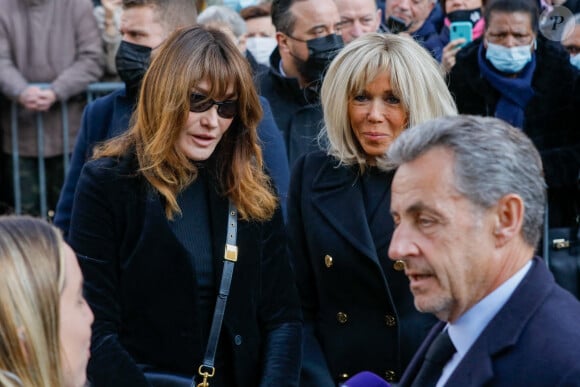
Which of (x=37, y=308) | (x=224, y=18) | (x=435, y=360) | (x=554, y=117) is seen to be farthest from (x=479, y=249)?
(x=224, y=18)

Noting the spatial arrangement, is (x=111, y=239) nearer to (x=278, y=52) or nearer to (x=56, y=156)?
(x=278, y=52)

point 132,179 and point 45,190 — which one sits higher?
point 132,179

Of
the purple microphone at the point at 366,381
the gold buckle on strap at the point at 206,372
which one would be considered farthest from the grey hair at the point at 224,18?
the purple microphone at the point at 366,381

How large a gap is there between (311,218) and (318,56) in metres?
2.32

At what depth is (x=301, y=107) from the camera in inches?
265

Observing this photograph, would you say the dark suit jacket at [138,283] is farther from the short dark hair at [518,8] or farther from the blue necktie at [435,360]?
the short dark hair at [518,8]

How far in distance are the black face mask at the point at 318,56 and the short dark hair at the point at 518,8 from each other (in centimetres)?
105

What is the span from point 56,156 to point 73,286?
5.96m

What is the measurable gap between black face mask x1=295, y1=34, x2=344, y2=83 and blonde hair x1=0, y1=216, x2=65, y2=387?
4.23 metres

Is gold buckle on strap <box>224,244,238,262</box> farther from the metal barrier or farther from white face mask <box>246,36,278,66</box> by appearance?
white face mask <box>246,36,278,66</box>

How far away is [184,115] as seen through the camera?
434cm

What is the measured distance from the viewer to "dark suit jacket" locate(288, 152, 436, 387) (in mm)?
4594

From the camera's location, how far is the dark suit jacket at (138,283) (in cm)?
414

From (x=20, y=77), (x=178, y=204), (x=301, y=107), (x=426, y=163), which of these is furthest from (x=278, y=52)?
(x=426, y=163)
